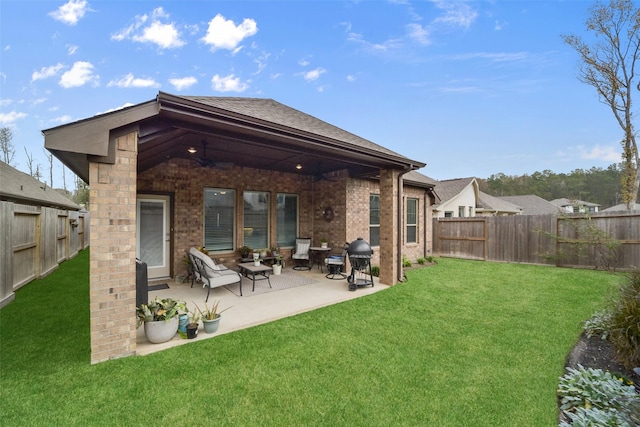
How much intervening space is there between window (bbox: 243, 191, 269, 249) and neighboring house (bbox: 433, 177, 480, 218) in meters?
12.0

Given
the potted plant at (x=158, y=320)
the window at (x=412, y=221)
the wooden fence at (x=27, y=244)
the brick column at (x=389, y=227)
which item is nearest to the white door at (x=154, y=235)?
the wooden fence at (x=27, y=244)

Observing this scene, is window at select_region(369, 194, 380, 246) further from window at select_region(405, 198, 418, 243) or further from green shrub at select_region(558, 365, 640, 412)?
green shrub at select_region(558, 365, 640, 412)

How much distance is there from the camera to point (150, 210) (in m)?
6.82

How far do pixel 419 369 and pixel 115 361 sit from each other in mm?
3479

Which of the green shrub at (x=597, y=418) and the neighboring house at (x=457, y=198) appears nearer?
the green shrub at (x=597, y=418)

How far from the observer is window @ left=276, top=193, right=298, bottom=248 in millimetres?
8781

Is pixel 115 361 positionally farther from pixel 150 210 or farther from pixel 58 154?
pixel 150 210

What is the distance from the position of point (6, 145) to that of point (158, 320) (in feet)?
110

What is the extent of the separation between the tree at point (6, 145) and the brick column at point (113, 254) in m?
32.6

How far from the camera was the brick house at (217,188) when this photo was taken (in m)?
3.02

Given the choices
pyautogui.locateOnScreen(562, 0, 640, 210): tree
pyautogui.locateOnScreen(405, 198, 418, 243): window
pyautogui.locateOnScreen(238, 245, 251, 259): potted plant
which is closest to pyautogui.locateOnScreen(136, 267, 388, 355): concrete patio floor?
pyautogui.locateOnScreen(238, 245, 251, 259): potted plant

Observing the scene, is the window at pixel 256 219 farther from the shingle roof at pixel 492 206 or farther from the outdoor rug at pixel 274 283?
the shingle roof at pixel 492 206

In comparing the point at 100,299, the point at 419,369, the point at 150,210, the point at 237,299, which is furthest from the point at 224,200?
the point at 419,369

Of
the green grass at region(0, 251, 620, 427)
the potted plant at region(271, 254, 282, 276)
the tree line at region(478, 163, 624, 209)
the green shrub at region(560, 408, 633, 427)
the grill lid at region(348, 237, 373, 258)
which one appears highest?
the tree line at region(478, 163, 624, 209)
